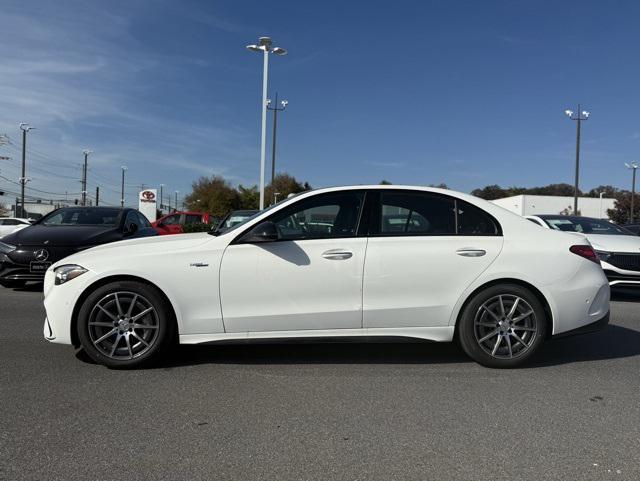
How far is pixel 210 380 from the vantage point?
14.6 feet

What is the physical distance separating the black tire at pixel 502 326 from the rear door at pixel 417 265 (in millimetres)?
196

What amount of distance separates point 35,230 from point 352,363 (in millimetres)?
6888

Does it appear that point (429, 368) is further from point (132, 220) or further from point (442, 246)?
point (132, 220)

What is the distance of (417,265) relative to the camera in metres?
4.73

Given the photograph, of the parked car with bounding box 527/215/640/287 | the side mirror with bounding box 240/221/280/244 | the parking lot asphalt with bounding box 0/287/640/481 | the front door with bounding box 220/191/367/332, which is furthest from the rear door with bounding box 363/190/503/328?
the parked car with bounding box 527/215/640/287

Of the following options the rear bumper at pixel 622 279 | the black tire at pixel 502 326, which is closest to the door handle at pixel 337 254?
the black tire at pixel 502 326

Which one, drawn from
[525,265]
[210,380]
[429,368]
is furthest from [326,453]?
[525,265]

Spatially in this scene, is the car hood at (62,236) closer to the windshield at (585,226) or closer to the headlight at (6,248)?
the headlight at (6,248)

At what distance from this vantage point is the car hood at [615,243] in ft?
29.5

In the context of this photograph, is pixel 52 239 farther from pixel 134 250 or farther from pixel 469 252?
pixel 469 252

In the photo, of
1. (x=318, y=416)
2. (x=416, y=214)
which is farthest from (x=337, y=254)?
(x=318, y=416)

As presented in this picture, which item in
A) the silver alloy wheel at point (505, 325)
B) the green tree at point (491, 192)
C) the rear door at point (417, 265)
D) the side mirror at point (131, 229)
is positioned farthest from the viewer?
the green tree at point (491, 192)

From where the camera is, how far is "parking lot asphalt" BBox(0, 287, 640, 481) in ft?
9.76

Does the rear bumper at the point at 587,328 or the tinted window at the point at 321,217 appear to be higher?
the tinted window at the point at 321,217
